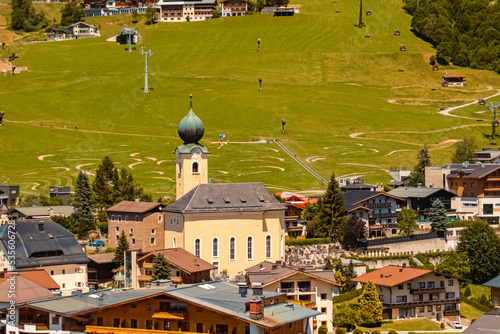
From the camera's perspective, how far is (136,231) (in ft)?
339

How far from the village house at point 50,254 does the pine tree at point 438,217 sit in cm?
4057

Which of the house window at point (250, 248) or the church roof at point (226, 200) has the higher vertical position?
the church roof at point (226, 200)

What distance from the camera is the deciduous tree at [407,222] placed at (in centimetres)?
10900

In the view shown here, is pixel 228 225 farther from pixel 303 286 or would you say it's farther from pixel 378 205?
pixel 378 205

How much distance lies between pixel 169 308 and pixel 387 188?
83111 mm

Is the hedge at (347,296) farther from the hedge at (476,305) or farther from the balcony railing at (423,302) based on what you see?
the hedge at (476,305)

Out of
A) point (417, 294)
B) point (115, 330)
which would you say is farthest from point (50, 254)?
point (417, 294)

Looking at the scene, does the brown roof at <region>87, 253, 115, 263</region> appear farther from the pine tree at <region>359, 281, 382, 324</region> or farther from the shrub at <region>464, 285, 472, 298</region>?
the shrub at <region>464, 285, 472, 298</region>

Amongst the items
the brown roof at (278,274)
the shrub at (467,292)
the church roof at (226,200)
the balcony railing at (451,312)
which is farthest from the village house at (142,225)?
the shrub at (467,292)

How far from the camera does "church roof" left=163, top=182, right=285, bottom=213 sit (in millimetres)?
97975

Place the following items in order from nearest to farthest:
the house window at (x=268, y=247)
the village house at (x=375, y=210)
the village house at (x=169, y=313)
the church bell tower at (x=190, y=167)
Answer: the village house at (x=169, y=313)
the house window at (x=268, y=247)
the church bell tower at (x=190, y=167)
the village house at (x=375, y=210)

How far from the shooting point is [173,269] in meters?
81.3

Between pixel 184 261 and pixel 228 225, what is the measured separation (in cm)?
1423

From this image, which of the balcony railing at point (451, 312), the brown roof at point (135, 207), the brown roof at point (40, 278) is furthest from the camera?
the brown roof at point (135, 207)
